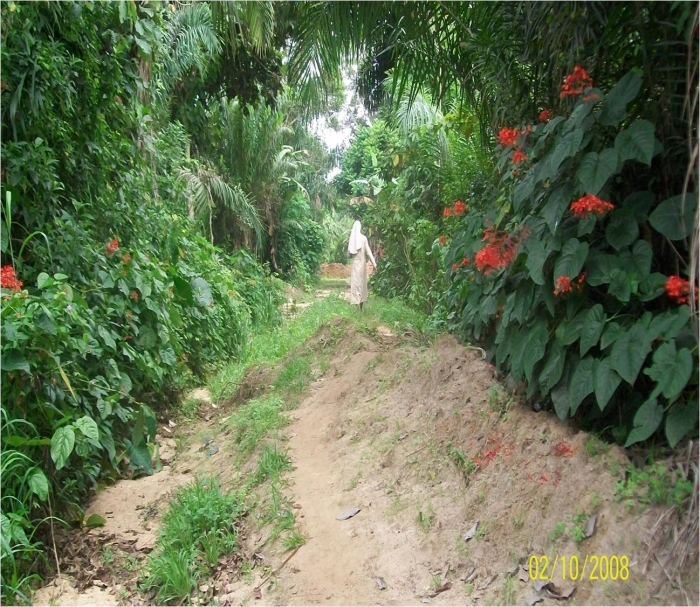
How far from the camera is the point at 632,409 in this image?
314 centimetres

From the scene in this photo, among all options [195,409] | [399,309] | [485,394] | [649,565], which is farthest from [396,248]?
[649,565]

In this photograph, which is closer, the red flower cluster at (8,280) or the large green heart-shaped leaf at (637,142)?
the large green heart-shaped leaf at (637,142)

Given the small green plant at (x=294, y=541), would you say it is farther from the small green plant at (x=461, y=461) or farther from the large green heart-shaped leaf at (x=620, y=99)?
the large green heart-shaped leaf at (x=620, y=99)

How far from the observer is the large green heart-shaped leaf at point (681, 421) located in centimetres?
266

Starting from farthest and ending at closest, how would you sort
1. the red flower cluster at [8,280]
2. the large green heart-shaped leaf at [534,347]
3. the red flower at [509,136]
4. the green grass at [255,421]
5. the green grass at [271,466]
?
1. the green grass at [255,421]
2. the green grass at [271,466]
3. the red flower at [509,136]
4. the red flower cluster at [8,280]
5. the large green heart-shaped leaf at [534,347]

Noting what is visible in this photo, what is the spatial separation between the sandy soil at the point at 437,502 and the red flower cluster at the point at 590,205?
109cm

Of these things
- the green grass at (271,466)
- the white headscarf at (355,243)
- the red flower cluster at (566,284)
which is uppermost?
the red flower cluster at (566,284)

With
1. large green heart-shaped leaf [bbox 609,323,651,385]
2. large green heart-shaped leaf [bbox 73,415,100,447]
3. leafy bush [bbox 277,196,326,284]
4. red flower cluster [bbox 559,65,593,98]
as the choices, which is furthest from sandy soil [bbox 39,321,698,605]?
leafy bush [bbox 277,196,326,284]

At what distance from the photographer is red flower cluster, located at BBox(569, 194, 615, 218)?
294 centimetres

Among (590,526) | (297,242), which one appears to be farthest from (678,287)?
(297,242)

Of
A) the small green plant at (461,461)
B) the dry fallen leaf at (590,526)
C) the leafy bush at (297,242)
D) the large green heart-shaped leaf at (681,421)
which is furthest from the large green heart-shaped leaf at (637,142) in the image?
the leafy bush at (297,242)

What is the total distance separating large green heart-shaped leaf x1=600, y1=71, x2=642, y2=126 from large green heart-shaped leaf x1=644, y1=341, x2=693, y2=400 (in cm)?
107

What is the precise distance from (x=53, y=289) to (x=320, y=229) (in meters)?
19.4

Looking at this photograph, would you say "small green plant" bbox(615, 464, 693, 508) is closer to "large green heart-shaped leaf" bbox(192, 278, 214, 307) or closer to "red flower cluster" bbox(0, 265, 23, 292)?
"red flower cluster" bbox(0, 265, 23, 292)
